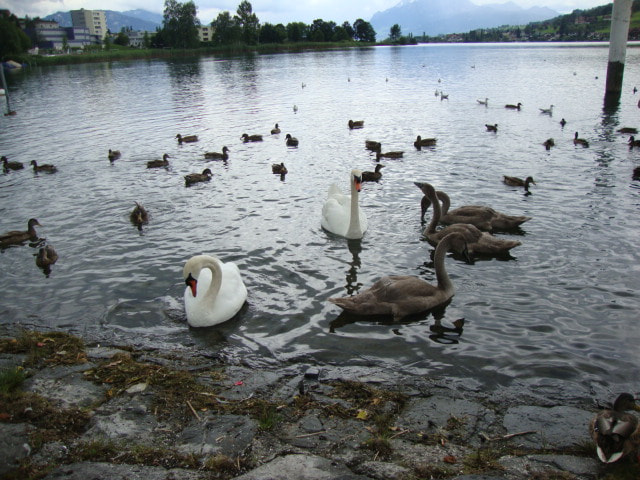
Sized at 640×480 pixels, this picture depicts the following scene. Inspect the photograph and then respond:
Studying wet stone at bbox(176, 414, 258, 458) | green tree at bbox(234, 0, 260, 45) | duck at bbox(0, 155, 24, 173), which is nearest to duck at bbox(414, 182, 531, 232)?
wet stone at bbox(176, 414, 258, 458)

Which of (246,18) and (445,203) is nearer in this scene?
(445,203)

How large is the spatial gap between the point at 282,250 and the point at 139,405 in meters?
6.06

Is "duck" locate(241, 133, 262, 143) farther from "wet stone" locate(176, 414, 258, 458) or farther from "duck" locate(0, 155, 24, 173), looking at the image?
"wet stone" locate(176, 414, 258, 458)

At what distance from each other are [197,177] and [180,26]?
15348cm

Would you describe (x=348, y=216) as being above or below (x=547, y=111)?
below

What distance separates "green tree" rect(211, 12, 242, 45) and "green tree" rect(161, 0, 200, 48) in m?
7.01

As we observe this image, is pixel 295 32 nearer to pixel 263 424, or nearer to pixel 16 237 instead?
pixel 16 237

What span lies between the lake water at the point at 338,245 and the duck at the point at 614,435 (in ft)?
4.92

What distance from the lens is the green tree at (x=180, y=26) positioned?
152m

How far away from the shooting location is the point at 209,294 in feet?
27.9

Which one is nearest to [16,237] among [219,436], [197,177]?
[197,177]

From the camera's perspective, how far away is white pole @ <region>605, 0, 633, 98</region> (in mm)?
30219

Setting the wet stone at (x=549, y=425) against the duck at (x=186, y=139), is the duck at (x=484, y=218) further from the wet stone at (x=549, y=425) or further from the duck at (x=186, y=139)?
the duck at (x=186, y=139)

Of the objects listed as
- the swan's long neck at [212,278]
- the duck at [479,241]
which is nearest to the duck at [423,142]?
the duck at [479,241]
